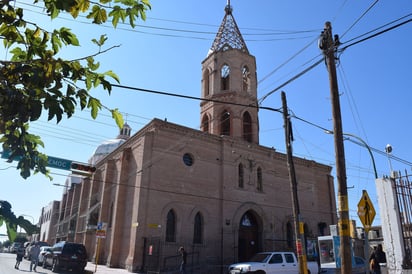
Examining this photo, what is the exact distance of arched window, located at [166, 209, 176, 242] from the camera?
2388cm

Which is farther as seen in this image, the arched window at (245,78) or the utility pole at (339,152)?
the arched window at (245,78)

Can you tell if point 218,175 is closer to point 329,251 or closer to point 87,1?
point 329,251

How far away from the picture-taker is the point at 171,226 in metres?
24.2

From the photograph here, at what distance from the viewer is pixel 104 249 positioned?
27562 millimetres

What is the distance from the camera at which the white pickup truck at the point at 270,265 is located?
17947mm

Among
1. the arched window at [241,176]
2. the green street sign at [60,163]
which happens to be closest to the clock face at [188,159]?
the arched window at [241,176]

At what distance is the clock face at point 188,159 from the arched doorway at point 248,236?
6335 millimetres

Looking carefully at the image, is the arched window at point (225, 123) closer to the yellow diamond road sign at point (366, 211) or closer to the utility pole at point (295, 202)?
the utility pole at point (295, 202)

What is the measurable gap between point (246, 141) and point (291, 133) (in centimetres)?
1317

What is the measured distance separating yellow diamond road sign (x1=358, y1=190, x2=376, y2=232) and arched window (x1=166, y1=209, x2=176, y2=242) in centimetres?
1474

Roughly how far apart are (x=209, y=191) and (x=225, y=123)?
23.5 feet

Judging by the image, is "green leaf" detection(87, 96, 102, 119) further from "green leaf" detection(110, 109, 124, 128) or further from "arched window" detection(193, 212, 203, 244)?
"arched window" detection(193, 212, 203, 244)

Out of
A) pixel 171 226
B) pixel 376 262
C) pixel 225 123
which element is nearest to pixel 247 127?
pixel 225 123

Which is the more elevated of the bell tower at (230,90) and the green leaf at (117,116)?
the bell tower at (230,90)
